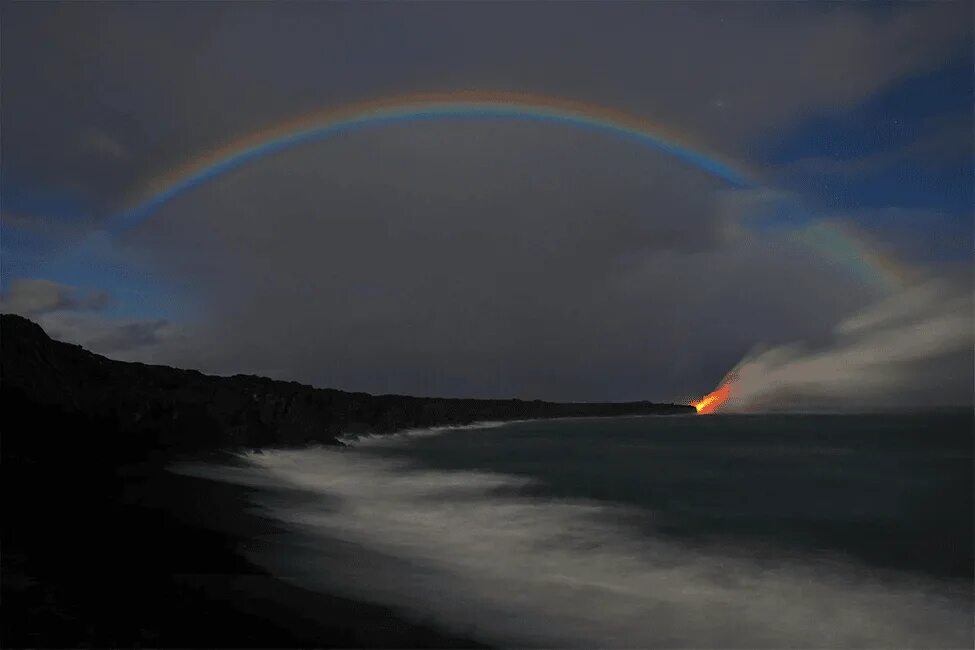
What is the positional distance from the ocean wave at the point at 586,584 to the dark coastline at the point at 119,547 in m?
1.05

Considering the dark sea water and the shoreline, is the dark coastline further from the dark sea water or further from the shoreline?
the dark sea water

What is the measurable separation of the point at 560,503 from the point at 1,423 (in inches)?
728

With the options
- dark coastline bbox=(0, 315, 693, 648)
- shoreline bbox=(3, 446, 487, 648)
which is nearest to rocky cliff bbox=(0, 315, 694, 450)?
dark coastline bbox=(0, 315, 693, 648)

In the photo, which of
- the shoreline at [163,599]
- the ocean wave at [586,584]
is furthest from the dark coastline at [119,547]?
the ocean wave at [586,584]

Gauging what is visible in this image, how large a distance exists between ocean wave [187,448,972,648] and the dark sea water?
48 mm

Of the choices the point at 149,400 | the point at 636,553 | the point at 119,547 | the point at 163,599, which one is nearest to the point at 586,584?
the point at 636,553

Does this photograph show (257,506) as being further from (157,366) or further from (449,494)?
(157,366)

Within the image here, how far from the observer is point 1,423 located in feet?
63.4

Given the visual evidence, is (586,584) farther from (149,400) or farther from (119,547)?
(149,400)

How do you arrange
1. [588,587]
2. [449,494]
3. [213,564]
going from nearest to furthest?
[213,564]
[588,587]
[449,494]

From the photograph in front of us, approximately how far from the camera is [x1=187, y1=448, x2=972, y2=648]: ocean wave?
9852 millimetres

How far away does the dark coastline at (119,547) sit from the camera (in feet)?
23.4

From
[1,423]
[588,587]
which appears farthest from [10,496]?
[588,587]

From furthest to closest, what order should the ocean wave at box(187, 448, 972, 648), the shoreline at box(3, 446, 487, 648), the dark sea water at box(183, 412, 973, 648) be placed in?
the dark sea water at box(183, 412, 973, 648) → the ocean wave at box(187, 448, 972, 648) → the shoreline at box(3, 446, 487, 648)
